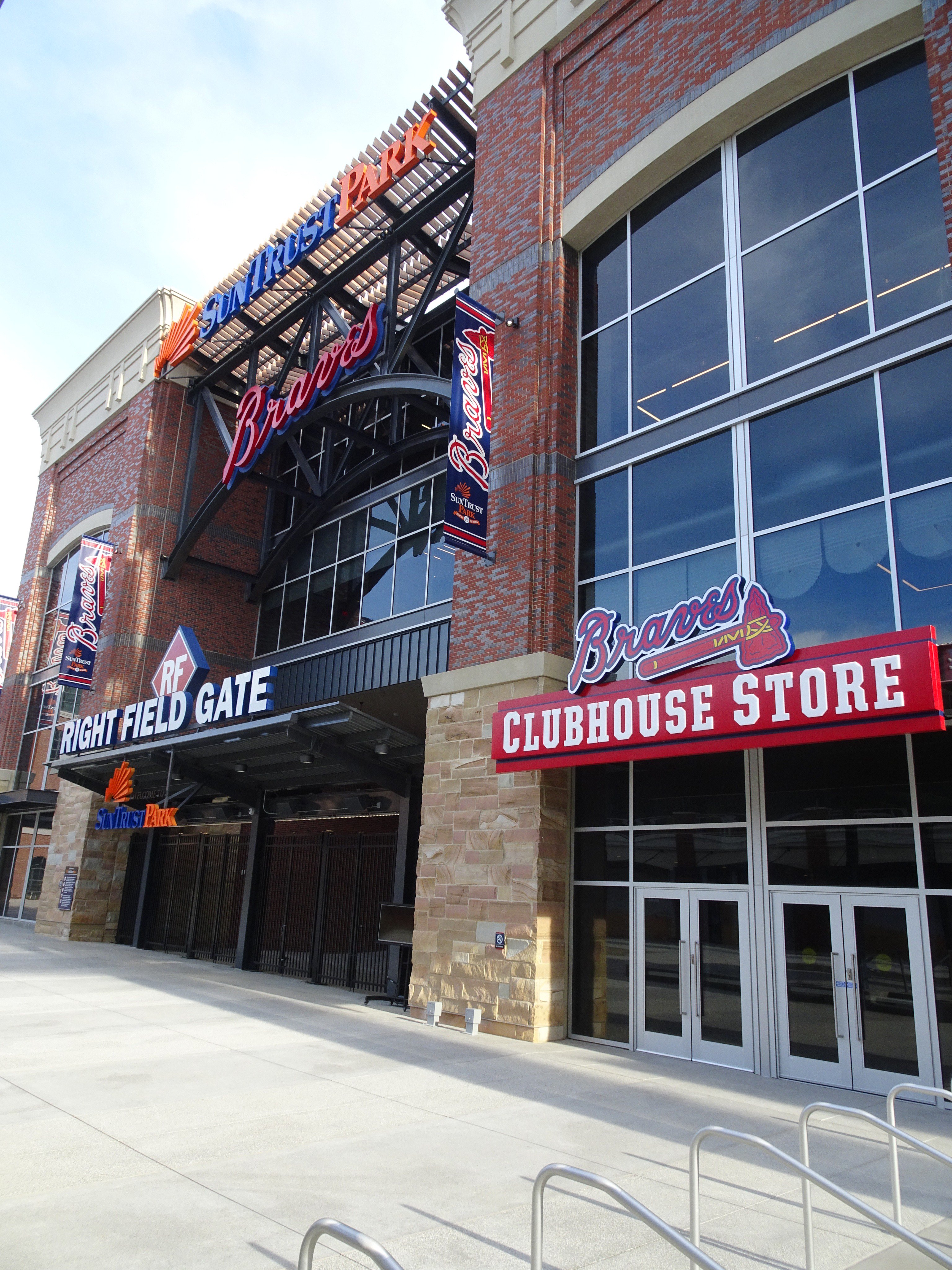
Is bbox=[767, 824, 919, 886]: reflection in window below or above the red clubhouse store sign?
below

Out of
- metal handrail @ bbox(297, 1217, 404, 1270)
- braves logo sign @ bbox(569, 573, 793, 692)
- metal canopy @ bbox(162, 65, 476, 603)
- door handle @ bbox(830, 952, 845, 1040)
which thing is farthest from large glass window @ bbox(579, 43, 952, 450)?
metal handrail @ bbox(297, 1217, 404, 1270)

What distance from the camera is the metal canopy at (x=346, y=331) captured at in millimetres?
19188

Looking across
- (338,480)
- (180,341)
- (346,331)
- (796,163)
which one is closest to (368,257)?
(346,331)

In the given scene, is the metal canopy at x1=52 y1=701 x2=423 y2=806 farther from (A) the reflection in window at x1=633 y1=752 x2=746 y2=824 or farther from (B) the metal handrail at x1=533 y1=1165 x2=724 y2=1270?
(B) the metal handrail at x1=533 y1=1165 x2=724 y2=1270

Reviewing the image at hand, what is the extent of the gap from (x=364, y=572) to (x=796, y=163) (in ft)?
43.9

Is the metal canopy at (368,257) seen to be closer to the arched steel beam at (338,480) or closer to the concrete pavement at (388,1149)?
the arched steel beam at (338,480)

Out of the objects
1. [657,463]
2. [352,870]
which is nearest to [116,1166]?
[657,463]

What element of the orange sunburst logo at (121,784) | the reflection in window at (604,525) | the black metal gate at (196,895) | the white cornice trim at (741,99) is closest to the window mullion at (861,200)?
the white cornice trim at (741,99)

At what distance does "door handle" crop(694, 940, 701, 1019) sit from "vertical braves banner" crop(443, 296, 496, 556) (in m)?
6.42

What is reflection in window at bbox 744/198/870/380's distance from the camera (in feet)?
37.2

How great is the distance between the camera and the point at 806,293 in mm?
11820

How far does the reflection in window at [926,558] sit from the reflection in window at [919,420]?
10.0 inches

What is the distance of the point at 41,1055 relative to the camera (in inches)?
395

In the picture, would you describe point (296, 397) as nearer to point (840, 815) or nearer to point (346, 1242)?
point (840, 815)
